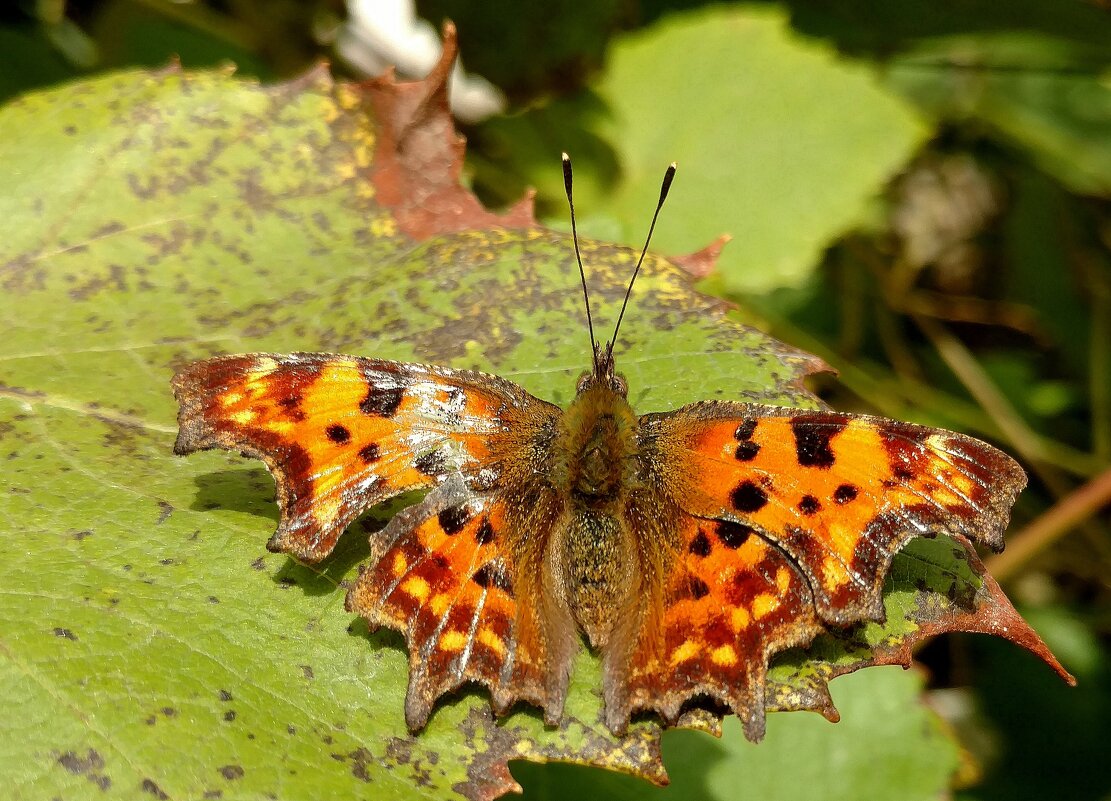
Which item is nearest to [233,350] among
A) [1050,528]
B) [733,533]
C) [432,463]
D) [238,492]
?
[238,492]

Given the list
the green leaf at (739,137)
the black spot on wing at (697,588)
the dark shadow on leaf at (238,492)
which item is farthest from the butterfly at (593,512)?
the green leaf at (739,137)

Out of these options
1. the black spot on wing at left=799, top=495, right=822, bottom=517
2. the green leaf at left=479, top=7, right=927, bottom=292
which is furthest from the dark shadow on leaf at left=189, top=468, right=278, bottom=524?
the green leaf at left=479, top=7, right=927, bottom=292

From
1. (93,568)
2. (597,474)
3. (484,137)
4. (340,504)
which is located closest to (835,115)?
(484,137)

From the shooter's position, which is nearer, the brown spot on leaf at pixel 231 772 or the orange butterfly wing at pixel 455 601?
the brown spot on leaf at pixel 231 772

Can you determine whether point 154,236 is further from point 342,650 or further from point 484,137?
point 484,137

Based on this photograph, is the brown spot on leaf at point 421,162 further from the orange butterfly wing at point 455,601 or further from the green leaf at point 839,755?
the green leaf at point 839,755

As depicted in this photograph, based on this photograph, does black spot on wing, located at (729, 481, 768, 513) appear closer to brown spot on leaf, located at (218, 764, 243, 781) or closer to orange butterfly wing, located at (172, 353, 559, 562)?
orange butterfly wing, located at (172, 353, 559, 562)

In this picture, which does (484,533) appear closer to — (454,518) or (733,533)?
(454,518)
